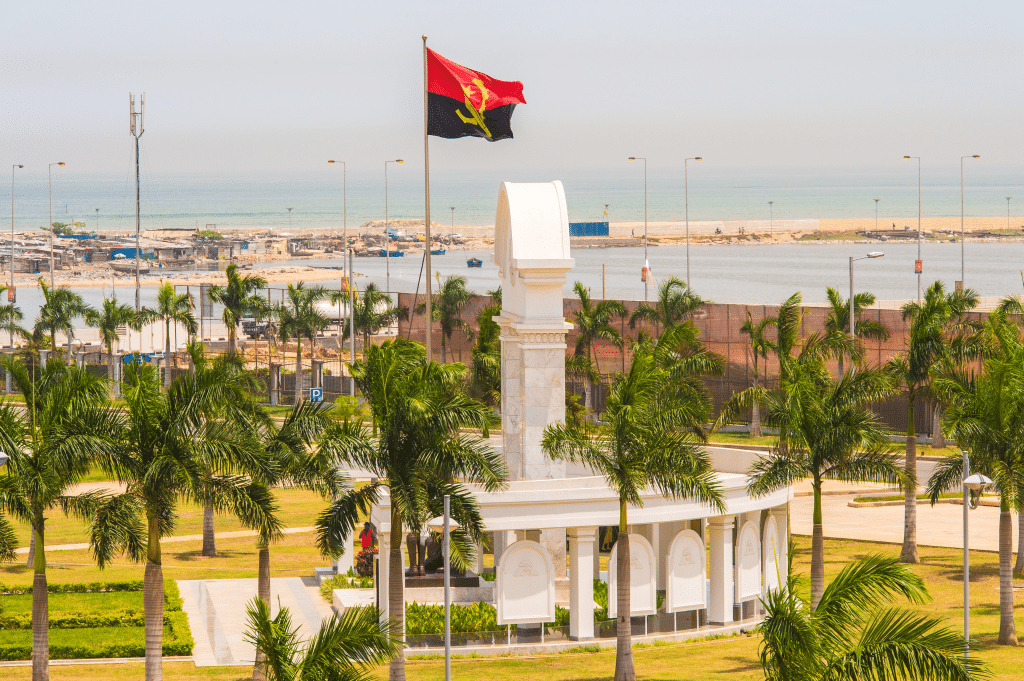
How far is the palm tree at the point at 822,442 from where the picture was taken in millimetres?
29250

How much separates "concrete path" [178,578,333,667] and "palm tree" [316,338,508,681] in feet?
14.2

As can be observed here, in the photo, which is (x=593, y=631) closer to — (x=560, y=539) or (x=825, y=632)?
(x=560, y=539)

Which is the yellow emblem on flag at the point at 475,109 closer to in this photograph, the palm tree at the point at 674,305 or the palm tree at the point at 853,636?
the palm tree at the point at 853,636

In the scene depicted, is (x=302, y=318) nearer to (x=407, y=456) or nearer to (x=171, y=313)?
(x=171, y=313)

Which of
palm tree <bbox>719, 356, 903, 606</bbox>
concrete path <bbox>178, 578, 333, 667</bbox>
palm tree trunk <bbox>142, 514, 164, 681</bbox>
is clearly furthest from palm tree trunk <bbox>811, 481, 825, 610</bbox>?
palm tree trunk <bbox>142, 514, 164, 681</bbox>

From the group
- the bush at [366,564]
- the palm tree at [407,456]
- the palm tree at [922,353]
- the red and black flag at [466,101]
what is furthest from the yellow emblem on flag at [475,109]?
the palm tree at [922,353]

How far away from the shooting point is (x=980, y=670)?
1644cm

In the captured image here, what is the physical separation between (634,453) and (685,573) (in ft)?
19.6

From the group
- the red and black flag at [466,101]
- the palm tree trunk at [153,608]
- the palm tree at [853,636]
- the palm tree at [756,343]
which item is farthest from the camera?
the palm tree at [756,343]

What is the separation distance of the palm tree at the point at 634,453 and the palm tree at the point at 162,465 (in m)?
6.50

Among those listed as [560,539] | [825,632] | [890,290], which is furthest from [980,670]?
[890,290]

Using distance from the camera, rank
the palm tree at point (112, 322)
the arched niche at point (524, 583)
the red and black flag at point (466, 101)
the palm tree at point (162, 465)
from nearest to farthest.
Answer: the palm tree at point (162, 465), the arched niche at point (524, 583), the red and black flag at point (466, 101), the palm tree at point (112, 322)

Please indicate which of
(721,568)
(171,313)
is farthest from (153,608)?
(171,313)

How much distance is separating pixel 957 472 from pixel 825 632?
15.8 m
